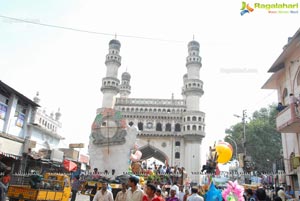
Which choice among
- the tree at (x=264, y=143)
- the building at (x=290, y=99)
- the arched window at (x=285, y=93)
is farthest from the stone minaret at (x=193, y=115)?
the arched window at (x=285, y=93)

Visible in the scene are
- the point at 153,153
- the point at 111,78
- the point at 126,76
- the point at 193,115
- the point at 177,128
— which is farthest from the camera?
the point at 126,76

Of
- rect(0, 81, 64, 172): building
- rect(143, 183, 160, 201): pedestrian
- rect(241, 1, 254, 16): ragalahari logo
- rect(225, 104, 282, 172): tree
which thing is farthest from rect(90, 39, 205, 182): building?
rect(143, 183, 160, 201): pedestrian

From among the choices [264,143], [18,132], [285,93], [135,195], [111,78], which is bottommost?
[135,195]

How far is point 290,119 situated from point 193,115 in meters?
32.8

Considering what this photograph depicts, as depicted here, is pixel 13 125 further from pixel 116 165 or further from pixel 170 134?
pixel 170 134

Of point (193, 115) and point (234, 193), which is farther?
point (193, 115)

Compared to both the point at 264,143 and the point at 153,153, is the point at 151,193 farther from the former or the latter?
Result: the point at 153,153

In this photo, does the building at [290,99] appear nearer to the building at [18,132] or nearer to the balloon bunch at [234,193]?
the balloon bunch at [234,193]

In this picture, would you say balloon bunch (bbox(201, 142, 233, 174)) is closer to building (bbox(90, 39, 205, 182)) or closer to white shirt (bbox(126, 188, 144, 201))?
white shirt (bbox(126, 188, 144, 201))

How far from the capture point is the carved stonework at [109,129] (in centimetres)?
1989

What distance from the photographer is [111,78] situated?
4688cm

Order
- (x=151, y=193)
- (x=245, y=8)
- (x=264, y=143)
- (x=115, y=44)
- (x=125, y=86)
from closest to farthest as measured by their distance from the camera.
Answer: (x=151, y=193)
(x=245, y=8)
(x=264, y=143)
(x=115, y=44)
(x=125, y=86)

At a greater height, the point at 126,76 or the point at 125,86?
the point at 126,76

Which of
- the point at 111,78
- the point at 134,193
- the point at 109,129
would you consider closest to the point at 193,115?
the point at 111,78
